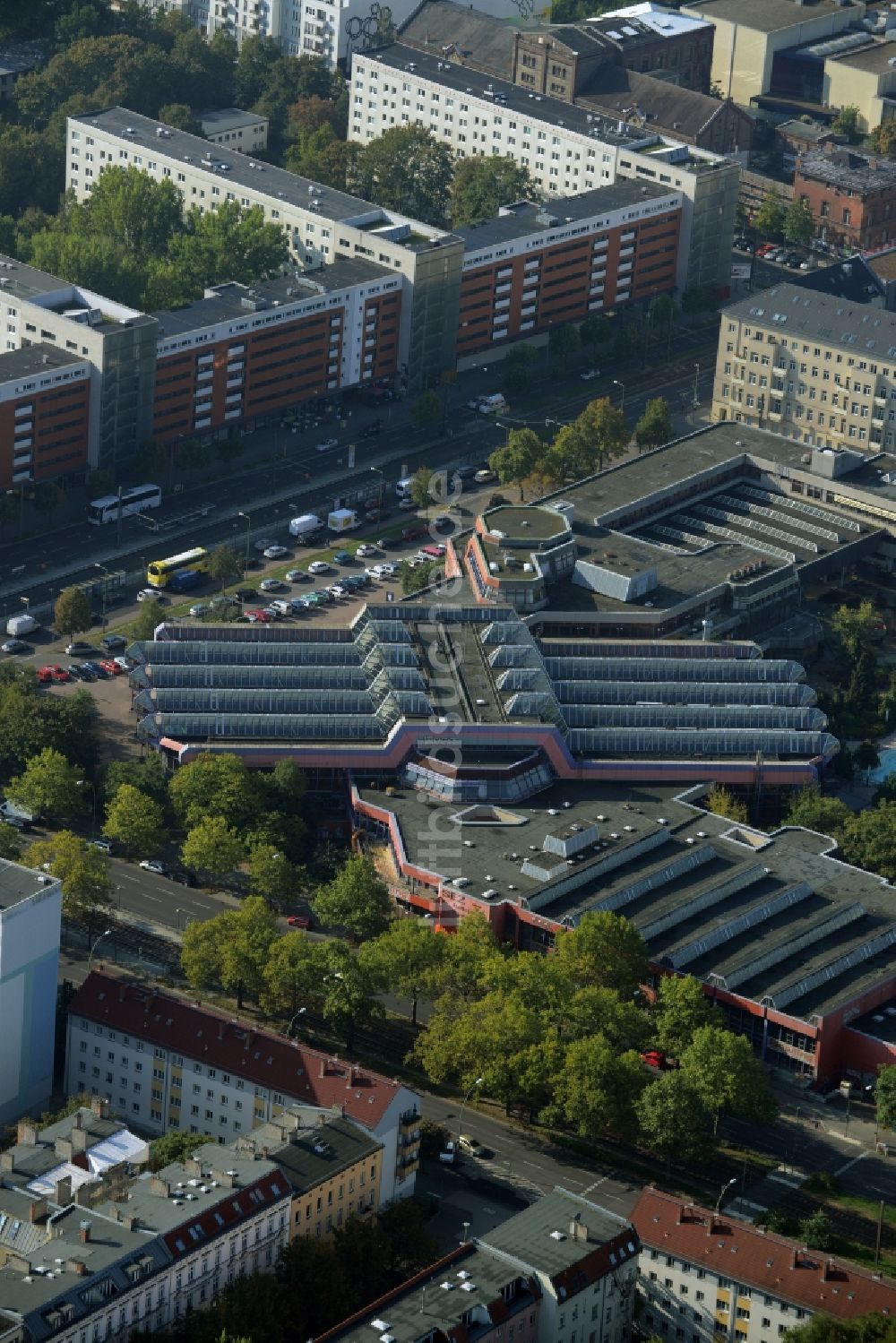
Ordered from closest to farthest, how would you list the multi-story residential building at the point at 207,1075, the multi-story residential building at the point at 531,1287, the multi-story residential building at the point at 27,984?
the multi-story residential building at the point at 531,1287
the multi-story residential building at the point at 207,1075
the multi-story residential building at the point at 27,984

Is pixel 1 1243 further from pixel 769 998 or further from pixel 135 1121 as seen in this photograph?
pixel 769 998

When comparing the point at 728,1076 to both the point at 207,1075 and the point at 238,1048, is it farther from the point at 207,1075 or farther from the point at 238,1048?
the point at 207,1075

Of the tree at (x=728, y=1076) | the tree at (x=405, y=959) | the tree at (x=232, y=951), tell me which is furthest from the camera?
the tree at (x=232, y=951)

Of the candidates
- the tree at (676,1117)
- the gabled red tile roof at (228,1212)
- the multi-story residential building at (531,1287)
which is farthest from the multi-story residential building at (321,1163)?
the tree at (676,1117)

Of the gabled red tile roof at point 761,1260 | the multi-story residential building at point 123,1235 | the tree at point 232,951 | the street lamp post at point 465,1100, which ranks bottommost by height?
the street lamp post at point 465,1100

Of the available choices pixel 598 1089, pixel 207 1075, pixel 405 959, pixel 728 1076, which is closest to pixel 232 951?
pixel 405 959

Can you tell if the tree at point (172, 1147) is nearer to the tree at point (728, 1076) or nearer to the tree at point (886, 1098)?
the tree at point (728, 1076)
